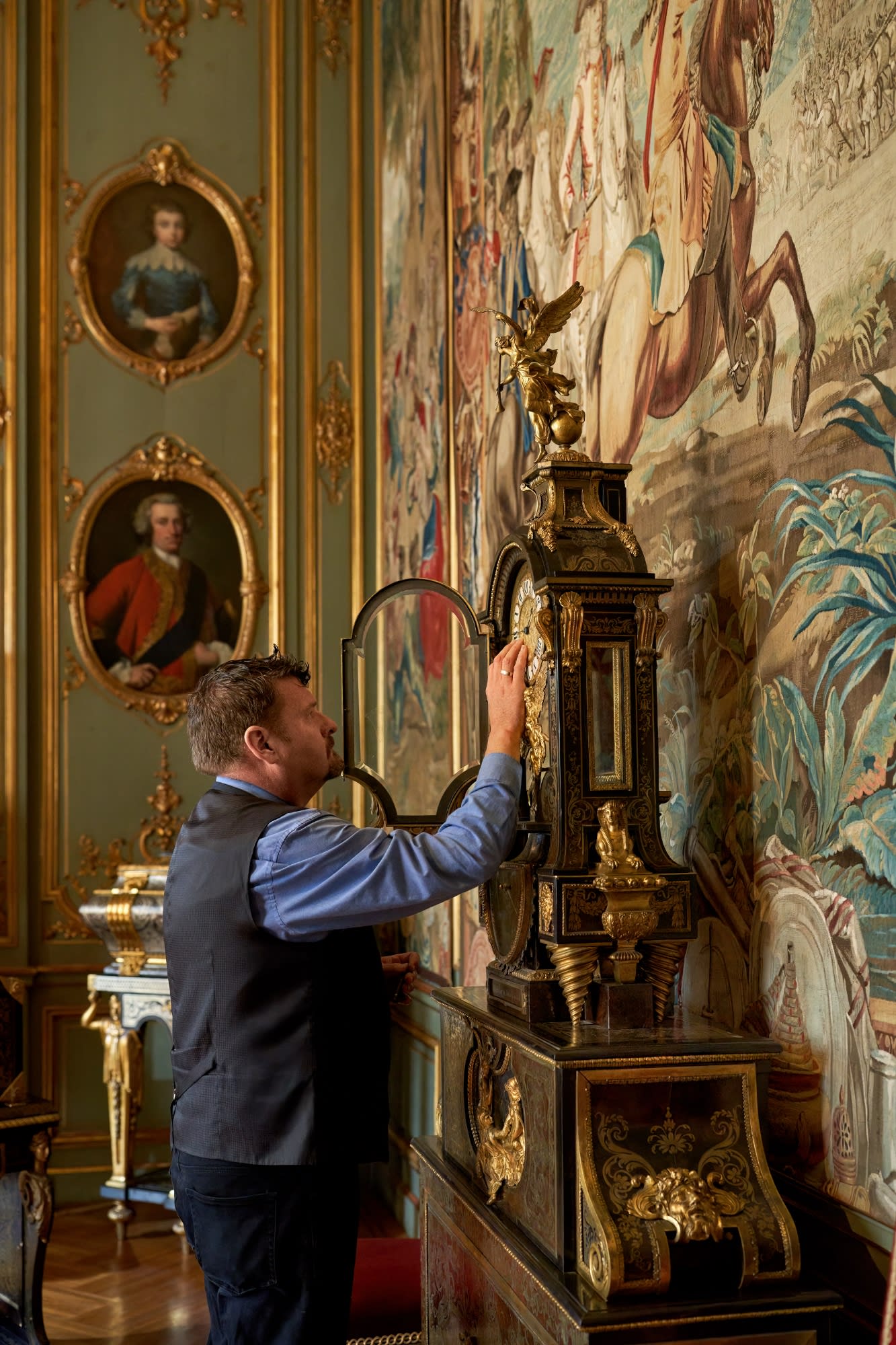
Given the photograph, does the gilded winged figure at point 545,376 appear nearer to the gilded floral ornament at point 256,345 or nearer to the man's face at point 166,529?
the man's face at point 166,529

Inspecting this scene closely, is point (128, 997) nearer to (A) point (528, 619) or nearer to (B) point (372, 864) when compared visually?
(B) point (372, 864)

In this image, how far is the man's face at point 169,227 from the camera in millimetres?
8859

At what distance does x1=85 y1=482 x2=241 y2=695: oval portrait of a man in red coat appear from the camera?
28.2ft

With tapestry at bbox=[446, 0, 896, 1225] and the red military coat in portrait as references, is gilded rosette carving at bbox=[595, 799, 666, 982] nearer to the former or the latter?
tapestry at bbox=[446, 0, 896, 1225]

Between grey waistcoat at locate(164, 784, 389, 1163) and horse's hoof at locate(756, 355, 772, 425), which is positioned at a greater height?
horse's hoof at locate(756, 355, 772, 425)

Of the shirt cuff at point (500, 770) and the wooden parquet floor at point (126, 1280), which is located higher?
the shirt cuff at point (500, 770)

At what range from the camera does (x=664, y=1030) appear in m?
2.79

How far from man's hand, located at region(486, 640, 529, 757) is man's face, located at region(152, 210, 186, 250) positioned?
21.7ft

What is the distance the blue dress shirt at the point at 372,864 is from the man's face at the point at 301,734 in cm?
33

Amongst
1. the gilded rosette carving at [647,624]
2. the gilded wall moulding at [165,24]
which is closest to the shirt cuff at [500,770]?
the gilded rosette carving at [647,624]

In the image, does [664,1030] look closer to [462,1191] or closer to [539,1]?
[462,1191]

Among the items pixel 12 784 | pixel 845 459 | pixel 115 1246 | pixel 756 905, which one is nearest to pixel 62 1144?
pixel 115 1246

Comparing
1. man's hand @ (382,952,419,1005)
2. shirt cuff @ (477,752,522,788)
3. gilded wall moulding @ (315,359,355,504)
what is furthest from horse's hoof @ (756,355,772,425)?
gilded wall moulding @ (315,359,355,504)

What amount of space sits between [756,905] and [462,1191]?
0.98 m
